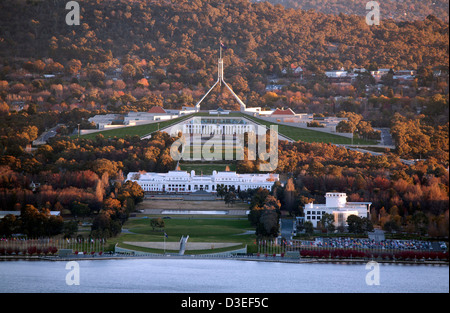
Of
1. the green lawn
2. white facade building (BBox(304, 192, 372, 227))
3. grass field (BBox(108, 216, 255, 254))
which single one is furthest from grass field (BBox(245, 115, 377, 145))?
grass field (BBox(108, 216, 255, 254))

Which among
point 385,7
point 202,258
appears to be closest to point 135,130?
point 202,258

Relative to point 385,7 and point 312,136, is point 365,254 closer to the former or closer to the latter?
point 312,136

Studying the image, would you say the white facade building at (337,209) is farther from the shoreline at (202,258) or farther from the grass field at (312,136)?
the grass field at (312,136)

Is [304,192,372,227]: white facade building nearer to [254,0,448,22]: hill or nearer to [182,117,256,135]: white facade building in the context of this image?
[182,117,256,135]: white facade building

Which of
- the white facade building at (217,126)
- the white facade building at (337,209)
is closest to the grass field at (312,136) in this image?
the white facade building at (217,126)

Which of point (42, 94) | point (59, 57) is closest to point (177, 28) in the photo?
point (59, 57)

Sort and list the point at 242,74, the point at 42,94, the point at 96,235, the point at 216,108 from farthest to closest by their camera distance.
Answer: the point at 242,74 → the point at 42,94 → the point at 216,108 → the point at 96,235

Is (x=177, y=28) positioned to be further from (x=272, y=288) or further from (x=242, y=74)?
(x=272, y=288)
